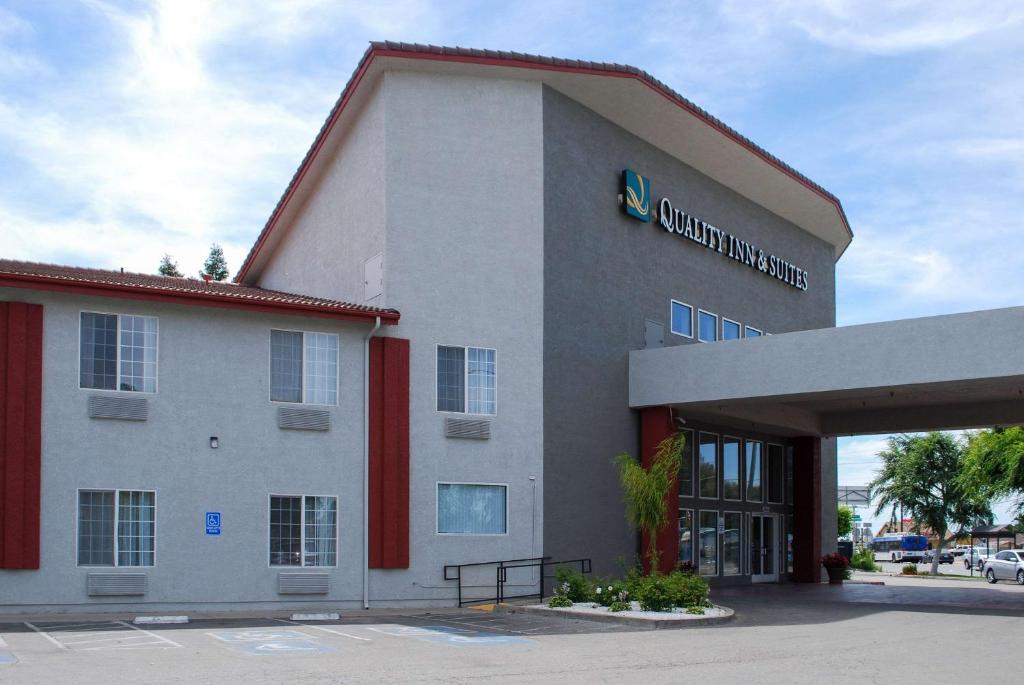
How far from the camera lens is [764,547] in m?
36.3

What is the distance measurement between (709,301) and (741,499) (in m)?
6.96

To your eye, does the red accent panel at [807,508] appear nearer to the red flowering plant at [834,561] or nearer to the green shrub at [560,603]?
the red flowering plant at [834,561]

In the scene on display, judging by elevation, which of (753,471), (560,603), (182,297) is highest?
(182,297)

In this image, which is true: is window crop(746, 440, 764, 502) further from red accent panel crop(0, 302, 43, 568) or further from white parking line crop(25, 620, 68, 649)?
white parking line crop(25, 620, 68, 649)

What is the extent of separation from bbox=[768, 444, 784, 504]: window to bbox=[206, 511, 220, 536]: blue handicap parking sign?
68.9 feet

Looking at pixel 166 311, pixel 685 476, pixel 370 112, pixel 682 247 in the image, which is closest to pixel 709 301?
pixel 682 247

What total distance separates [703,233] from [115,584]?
19136mm

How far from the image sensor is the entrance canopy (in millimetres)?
22859

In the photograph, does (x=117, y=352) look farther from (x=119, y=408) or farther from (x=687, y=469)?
(x=687, y=469)

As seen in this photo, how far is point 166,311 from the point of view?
853 inches

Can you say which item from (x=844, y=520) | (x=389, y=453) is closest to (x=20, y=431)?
(x=389, y=453)

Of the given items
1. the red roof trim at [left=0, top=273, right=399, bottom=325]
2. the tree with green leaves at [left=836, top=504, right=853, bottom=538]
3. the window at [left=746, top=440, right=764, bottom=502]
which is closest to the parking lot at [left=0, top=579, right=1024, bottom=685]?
the red roof trim at [left=0, top=273, right=399, bottom=325]

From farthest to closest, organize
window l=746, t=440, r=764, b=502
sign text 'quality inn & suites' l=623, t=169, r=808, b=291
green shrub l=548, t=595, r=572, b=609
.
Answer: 1. window l=746, t=440, r=764, b=502
2. sign text 'quality inn & suites' l=623, t=169, r=808, b=291
3. green shrub l=548, t=595, r=572, b=609

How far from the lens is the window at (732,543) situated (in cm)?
3388
